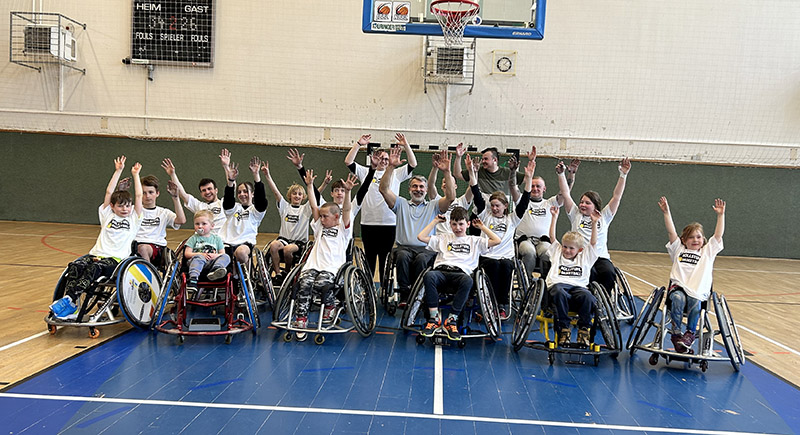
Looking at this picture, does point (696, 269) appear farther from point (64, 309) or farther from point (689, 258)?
point (64, 309)

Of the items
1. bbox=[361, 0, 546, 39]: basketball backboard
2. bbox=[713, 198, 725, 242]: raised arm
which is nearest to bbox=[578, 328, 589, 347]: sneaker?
bbox=[713, 198, 725, 242]: raised arm

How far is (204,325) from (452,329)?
1650 millimetres

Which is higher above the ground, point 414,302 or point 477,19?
point 477,19

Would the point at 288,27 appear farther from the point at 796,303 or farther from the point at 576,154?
the point at 796,303

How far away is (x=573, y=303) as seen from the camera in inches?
143

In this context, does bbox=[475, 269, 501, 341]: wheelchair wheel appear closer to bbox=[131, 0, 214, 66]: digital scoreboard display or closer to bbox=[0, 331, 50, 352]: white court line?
bbox=[0, 331, 50, 352]: white court line

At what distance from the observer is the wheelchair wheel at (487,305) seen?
3727mm

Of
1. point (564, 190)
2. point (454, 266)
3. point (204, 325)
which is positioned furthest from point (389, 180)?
point (204, 325)

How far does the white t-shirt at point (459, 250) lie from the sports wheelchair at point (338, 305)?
57cm

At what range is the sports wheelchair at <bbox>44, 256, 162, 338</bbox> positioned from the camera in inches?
142

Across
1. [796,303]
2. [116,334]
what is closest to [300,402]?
[116,334]

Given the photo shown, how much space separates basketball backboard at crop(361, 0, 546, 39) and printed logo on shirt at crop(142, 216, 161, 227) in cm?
266

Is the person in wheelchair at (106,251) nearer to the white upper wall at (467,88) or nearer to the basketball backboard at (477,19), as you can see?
the basketball backboard at (477,19)

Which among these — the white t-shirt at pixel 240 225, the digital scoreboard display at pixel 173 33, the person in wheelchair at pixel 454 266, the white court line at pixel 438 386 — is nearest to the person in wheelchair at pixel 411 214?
the person in wheelchair at pixel 454 266
